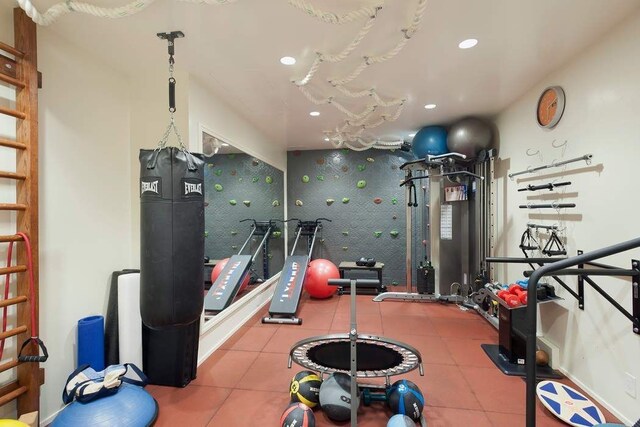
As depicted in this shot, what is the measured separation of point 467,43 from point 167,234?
8.71ft

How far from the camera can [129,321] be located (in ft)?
8.17

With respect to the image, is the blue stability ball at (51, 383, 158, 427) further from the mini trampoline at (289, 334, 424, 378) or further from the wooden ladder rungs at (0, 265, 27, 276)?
the mini trampoline at (289, 334, 424, 378)

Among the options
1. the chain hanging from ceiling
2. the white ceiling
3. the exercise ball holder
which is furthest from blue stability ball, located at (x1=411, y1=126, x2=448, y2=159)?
the exercise ball holder

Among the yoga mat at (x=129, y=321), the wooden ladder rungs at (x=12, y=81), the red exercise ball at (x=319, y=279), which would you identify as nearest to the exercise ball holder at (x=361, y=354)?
the yoga mat at (x=129, y=321)

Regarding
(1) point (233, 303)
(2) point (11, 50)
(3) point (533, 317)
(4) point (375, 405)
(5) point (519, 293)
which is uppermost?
(2) point (11, 50)

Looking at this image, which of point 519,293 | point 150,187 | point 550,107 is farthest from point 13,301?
point 550,107

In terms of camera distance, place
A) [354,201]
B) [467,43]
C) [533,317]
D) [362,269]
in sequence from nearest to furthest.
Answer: [533,317], [467,43], [362,269], [354,201]

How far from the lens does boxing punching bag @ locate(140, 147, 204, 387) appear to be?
6.36 feet

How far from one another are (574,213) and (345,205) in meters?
3.98

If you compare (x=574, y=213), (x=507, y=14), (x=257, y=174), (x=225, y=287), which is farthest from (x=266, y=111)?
(x=574, y=213)

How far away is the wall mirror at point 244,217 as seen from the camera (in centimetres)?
477

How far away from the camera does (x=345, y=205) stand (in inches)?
245

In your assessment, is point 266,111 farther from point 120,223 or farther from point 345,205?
point 345,205

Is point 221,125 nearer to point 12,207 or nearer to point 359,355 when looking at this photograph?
point 12,207
